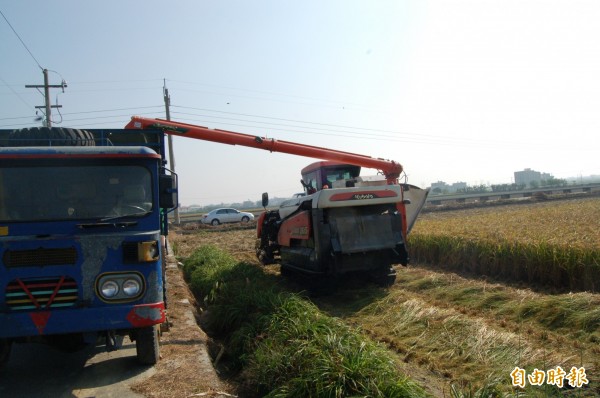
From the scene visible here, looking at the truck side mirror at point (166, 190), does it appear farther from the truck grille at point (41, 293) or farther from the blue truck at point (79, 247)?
the truck grille at point (41, 293)

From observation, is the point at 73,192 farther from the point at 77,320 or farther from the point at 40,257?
the point at 77,320

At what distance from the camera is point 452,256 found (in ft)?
39.4

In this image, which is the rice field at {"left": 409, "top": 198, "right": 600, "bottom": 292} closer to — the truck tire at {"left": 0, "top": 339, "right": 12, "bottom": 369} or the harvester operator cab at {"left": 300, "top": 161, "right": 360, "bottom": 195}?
the harvester operator cab at {"left": 300, "top": 161, "right": 360, "bottom": 195}

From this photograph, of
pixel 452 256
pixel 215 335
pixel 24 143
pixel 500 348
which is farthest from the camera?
pixel 452 256

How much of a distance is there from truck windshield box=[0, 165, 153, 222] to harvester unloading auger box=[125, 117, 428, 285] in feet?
13.9

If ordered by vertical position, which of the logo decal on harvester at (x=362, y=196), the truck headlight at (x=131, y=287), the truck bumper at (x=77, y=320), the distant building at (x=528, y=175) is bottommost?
the truck bumper at (x=77, y=320)

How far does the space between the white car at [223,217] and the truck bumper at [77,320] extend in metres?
32.7

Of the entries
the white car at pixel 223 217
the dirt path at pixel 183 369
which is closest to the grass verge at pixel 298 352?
the dirt path at pixel 183 369

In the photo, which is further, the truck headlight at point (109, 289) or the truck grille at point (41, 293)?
the truck headlight at point (109, 289)

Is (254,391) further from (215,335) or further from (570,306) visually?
(570,306)

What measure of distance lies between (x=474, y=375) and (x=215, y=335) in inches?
169

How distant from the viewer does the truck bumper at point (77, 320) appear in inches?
181

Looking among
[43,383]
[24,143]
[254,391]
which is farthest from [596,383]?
[24,143]

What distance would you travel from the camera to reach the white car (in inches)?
1467
